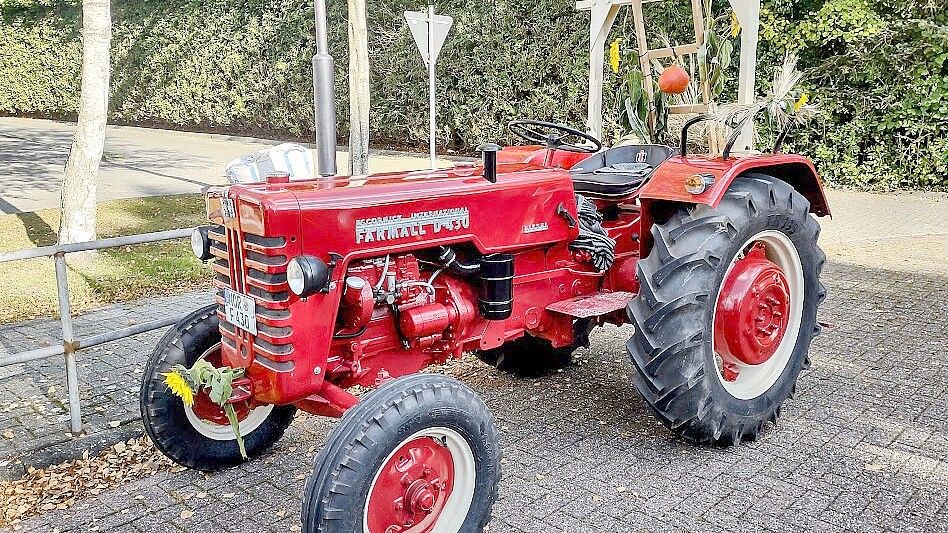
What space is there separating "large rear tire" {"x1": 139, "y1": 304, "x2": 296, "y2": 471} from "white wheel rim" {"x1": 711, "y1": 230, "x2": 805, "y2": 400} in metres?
2.10

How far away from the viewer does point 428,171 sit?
11.5 ft

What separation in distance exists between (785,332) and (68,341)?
11.3ft

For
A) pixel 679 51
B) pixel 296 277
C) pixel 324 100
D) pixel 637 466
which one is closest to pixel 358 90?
pixel 324 100

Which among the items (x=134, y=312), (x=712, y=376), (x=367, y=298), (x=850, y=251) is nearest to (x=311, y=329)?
(x=367, y=298)

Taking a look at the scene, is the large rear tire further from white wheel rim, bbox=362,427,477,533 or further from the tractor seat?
the tractor seat

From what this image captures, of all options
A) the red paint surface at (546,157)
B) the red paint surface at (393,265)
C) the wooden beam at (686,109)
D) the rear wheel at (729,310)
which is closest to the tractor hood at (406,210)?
the red paint surface at (393,265)

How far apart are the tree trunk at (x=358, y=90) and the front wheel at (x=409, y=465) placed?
775cm

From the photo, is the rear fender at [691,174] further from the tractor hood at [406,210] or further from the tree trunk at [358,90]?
the tree trunk at [358,90]

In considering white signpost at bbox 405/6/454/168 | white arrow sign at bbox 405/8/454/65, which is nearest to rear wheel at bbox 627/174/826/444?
white signpost at bbox 405/6/454/168

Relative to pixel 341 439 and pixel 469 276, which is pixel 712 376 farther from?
pixel 341 439

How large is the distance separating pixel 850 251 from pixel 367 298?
6387mm

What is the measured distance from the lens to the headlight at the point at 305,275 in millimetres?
2545

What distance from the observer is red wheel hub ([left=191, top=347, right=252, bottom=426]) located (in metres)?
3.37

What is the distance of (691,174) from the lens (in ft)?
11.6
